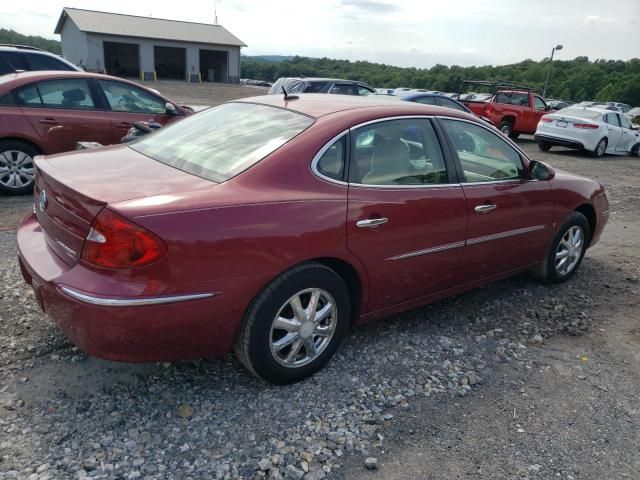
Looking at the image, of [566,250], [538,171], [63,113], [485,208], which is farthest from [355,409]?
[63,113]

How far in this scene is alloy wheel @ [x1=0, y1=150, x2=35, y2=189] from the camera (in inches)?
247

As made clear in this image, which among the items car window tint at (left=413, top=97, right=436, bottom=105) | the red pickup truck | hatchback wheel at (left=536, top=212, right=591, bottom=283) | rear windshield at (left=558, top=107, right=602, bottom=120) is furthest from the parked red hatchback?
the red pickup truck

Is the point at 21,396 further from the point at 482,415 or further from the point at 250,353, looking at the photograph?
the point at 482,415

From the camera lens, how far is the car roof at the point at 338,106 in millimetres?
3373

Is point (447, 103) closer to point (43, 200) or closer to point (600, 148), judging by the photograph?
point (600, 148)

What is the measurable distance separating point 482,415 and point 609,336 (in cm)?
168

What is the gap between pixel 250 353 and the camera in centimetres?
278

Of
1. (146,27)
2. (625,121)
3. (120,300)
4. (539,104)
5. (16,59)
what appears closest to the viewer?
(120,300)

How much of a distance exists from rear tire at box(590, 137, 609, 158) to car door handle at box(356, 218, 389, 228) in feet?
46.2

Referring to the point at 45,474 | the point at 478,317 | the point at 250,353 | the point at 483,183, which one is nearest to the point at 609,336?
the point at 478,317

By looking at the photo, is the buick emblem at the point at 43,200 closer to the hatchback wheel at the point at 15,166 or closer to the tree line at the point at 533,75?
the hatchback wheel at the point at 15,166

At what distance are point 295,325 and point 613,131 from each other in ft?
51.1

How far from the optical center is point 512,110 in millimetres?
17016

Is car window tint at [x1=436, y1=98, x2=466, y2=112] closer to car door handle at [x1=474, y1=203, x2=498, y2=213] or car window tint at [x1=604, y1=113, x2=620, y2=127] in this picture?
car window tint at [x1=604, y1=113, x2=620, y2=127]
